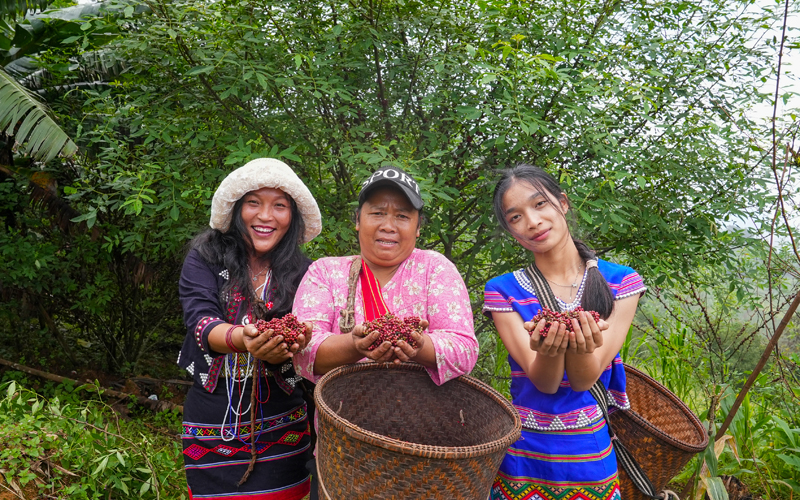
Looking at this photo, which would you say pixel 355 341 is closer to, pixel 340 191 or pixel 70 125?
pixel 340 191

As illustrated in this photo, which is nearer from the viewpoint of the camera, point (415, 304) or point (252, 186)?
point (415, 304)

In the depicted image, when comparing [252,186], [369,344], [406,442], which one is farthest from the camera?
[252,186]

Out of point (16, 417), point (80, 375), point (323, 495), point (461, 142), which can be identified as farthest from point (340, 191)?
point (80, 375)

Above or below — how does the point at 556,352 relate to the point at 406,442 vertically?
above

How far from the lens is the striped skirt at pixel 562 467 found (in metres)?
1.71

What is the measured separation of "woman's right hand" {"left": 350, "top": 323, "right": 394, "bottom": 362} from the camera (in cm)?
148

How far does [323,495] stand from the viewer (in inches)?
59.6

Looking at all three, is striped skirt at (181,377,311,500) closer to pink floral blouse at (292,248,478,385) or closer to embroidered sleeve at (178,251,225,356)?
embroidered sleeve at (178,251,225,356)

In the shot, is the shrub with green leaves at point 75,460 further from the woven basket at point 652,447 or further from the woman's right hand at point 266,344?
the woven basket at point 652,447

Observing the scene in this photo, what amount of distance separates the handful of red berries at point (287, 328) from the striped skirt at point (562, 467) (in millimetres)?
827

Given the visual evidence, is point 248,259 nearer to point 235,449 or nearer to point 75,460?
point 235,449

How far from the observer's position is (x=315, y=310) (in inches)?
68.1

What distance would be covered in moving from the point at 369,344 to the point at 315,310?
12.0 inches

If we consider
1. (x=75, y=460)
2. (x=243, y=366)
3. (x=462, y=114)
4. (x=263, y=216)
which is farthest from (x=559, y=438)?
(x=75, y=460)
